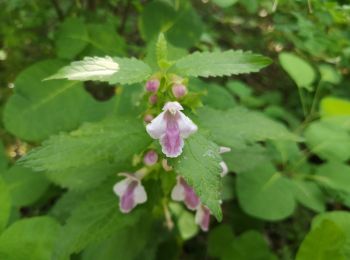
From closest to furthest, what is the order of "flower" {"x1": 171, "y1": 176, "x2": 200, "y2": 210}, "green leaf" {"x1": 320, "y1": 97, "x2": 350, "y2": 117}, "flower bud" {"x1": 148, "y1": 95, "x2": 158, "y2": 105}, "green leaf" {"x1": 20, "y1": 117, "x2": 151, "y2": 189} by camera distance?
"green leaf" {"x1": 20, "y1": 117, "x2": 151, "y2": 189} < "flower bud" {"x1": 148, "y1": 95, "x2": 158, "y2": 105} < "flower" {"x1": 171, "y1": 176, "x2": 200, "y2": 210} < "green leaf" {"x1": 320, "y1": 97, "x2": 350, "y2": 117}

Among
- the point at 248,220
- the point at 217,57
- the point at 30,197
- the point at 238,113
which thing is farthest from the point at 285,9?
the point at 30,197

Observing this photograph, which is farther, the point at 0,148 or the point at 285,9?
the point at 285,9

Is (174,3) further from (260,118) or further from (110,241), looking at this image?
(110,241)

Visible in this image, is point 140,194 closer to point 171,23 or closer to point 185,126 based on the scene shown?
point 185,126

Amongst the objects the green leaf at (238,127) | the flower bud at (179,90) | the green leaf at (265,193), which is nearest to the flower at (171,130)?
the flower bud at (179,90)

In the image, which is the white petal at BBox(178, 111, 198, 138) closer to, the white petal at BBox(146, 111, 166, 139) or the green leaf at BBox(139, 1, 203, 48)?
the white petal at BBox(146, 111, 166, 139)

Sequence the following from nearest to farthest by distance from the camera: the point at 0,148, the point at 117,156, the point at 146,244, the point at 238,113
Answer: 1. the point at 117,156
2. the point at 238,113
3. the point at 146,244
4. the point at 0,148

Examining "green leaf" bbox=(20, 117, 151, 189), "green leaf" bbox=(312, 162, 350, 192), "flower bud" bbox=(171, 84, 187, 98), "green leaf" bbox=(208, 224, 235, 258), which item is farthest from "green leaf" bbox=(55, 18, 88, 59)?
"green leaf" bbox=(312, 162, 350, 192)
